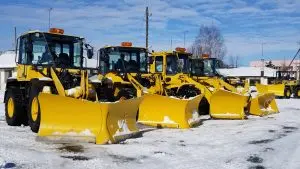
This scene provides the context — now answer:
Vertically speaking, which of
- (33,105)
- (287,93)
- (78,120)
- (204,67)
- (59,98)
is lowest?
(287,93)

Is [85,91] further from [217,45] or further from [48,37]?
[217,45]

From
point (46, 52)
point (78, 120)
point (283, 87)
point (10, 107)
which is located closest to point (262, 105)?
point (46, 52)

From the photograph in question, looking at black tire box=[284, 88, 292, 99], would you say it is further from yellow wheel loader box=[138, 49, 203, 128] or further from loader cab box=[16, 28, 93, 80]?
loader cab box=[16, 28, 93, 80]

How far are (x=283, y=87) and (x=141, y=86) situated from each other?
2024cm

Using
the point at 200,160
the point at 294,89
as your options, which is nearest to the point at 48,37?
the point at 200,160

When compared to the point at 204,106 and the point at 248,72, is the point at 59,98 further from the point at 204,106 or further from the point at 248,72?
the point at 248,72

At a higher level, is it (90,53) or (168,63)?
(90,53)

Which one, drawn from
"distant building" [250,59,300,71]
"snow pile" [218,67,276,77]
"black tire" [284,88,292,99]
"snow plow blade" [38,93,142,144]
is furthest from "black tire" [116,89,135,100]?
"snow pile" [218,67,276,77]

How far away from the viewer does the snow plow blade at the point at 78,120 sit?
9.03 metres

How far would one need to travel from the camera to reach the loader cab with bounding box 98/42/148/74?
13.9 meters

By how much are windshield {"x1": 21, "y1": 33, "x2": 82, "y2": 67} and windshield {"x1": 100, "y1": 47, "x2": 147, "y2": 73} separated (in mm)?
2102

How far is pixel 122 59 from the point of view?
13969 mm

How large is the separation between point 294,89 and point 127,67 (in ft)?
74.2

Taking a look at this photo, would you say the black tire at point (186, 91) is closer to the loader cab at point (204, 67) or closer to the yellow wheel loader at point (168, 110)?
the yellow wheel loader at point (168, 110)
